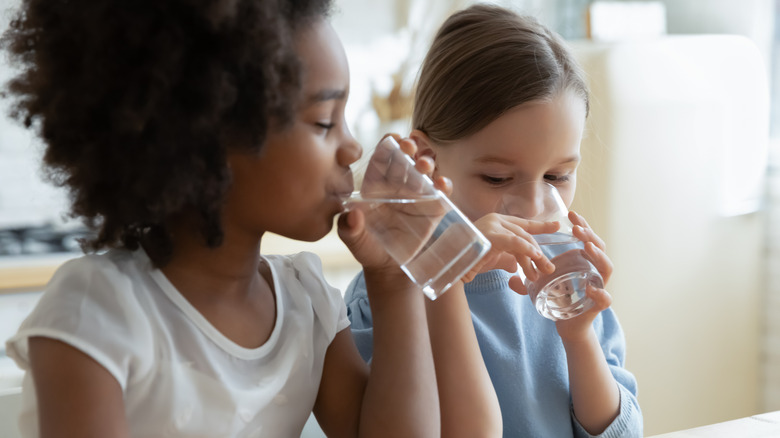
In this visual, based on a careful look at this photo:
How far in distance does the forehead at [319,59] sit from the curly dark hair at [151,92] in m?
0.02

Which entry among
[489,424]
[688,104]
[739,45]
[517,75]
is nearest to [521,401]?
[489,424]

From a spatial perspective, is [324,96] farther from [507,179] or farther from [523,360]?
[523,360]

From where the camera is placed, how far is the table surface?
1.03 m

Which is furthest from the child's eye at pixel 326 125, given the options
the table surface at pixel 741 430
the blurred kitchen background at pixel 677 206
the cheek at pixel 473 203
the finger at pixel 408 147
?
the blurred kitchen background at pixel 677 206

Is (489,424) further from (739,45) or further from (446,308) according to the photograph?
(739,45)

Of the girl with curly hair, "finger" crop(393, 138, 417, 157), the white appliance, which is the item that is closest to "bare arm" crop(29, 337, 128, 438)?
the girl with curly hair

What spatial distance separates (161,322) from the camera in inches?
32.8

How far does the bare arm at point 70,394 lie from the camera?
746mm

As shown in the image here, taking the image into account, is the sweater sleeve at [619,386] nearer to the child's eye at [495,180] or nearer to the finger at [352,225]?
the child's eye at [495,180]

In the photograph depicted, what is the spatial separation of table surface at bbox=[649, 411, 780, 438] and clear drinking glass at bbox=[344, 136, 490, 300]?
1.24 feet

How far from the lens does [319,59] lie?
0.82m

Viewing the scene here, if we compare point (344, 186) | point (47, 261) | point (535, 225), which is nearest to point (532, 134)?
point (535, 225)

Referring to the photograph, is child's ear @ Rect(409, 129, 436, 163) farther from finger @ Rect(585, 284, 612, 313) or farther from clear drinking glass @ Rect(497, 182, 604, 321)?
finger @ Rect(585, 284, 612, 313)

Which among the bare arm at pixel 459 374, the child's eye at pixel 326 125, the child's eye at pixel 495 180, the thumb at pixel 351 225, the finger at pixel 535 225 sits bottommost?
the bare arm at pixel 459 374
